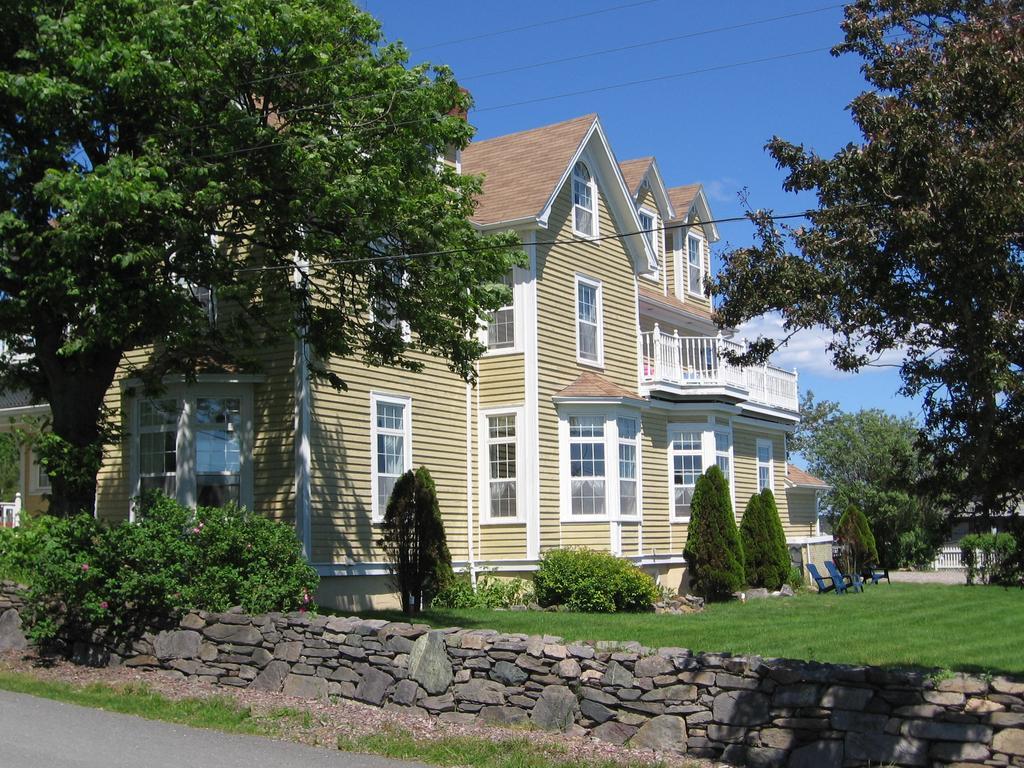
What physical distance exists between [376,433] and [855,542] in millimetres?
17070

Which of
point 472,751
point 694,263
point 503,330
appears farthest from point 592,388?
point 472,751

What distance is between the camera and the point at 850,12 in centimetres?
947

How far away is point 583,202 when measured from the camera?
2441 centimetres

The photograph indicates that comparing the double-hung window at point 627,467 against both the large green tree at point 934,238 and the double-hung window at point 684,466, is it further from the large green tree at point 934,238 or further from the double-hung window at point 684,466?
the large green tree at point 934,238

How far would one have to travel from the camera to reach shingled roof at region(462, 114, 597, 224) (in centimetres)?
2234

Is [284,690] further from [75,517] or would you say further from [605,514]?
[605,514]

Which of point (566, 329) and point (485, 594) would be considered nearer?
point (485, 594)

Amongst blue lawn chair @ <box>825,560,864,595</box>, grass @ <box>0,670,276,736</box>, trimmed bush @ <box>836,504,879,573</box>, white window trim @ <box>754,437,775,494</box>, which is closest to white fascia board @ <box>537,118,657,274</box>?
white window trim @ <box>754,437,775,494</box>

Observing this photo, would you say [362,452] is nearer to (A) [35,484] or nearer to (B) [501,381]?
(B) [501,381]

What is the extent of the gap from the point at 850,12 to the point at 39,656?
1207cm

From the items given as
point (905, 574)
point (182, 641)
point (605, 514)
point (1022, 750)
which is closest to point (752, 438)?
point (605, 514)

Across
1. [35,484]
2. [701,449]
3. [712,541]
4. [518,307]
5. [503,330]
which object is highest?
[518,307]

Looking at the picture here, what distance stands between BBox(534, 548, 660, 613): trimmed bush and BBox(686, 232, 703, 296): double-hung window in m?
12.2

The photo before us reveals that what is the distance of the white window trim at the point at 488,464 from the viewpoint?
21.7 metres
